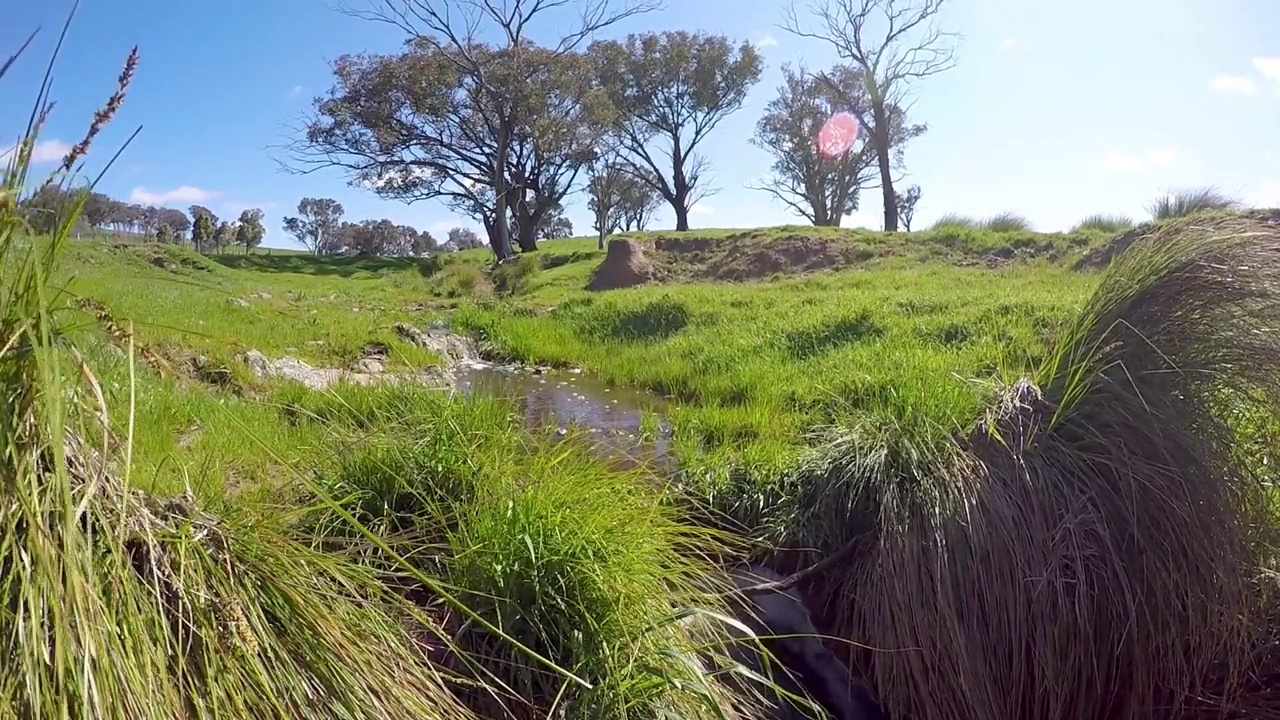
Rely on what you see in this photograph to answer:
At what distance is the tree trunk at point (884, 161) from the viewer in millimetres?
25250

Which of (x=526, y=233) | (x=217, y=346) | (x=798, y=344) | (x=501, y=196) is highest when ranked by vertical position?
(x=501, y=196)

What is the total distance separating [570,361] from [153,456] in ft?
22.1

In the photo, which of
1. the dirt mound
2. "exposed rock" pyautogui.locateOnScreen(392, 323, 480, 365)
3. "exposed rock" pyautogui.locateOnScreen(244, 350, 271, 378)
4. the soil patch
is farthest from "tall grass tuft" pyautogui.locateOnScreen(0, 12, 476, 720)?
the dirt mound

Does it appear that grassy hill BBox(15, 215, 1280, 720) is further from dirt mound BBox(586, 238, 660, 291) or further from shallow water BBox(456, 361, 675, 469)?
dirt mound BBox(586, 238, 660, 291)

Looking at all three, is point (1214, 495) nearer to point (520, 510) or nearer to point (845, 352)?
point (520, 510)

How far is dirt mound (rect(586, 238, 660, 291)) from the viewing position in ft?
58.1

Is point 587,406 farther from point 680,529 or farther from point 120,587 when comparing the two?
point 120,587

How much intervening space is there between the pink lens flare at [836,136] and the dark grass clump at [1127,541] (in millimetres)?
36539

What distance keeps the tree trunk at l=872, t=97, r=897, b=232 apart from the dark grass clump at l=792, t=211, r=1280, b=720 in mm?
22502

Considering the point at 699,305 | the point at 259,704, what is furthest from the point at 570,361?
the point at 259,704

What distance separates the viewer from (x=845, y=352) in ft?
25.3

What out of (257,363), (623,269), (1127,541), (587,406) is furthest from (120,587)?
(623,269)

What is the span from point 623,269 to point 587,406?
1089cm

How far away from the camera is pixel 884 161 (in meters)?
25.9
